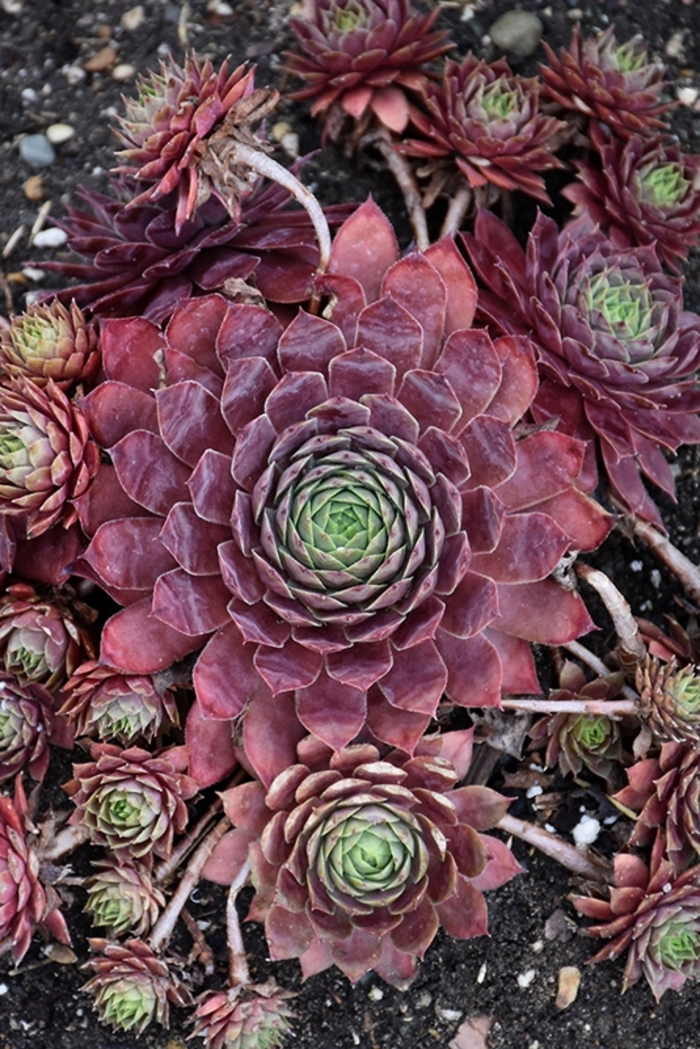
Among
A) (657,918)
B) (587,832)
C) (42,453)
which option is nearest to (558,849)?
(587,832)

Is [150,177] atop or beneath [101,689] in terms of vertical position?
atop

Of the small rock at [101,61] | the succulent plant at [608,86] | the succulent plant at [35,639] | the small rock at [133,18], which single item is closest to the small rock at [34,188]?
the small rock at [101,61]

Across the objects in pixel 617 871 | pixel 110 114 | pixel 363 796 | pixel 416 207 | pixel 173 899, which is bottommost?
pixel 617 871

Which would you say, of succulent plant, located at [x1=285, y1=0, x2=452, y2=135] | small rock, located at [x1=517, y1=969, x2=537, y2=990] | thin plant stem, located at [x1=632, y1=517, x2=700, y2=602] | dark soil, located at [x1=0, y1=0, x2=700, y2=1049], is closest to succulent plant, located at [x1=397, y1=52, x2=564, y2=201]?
succulent plant, located at [x1=285, y1=0, x2=452, y2=135]

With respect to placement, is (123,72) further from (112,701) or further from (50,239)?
(112,701)

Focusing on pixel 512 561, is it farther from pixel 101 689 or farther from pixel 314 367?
pixel 101 689

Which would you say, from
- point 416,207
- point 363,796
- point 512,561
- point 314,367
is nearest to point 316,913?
point 363,796
